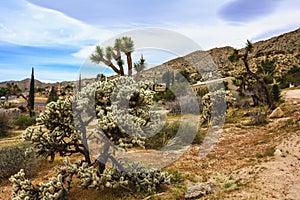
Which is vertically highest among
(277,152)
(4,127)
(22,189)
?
(277,152)

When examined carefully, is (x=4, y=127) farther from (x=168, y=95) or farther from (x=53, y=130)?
(x=168, y=95)

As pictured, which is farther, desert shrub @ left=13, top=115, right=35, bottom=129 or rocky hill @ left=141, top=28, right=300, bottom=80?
rocky hill @ left=141, top=28, right=300, bottom=80

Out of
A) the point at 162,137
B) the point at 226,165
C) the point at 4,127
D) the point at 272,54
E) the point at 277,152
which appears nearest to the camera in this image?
the point at 226,165

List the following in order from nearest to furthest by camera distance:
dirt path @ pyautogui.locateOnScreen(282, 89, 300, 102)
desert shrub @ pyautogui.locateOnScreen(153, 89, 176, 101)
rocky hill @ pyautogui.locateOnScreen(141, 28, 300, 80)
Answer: dirt path @ pyautogui.locateOnScreen(282, 89, 300, 102) < desert shrub @ pyautogui.locateOnScreen(153, 89, 176, 101) < rocky hill @ pyautogui.locateOnScreen(141, 28, 300, 80)

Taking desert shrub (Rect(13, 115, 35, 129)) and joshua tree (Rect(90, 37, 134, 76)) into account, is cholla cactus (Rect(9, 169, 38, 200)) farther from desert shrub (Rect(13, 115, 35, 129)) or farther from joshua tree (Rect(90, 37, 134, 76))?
desert shrub (Rect(13, 115, 35, 129))

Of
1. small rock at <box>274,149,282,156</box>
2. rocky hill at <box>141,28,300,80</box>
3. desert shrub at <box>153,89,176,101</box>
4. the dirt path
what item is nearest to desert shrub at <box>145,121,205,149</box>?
small rock at <box>274,149,282,156</box>

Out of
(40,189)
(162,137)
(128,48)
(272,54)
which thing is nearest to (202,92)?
(128,48)

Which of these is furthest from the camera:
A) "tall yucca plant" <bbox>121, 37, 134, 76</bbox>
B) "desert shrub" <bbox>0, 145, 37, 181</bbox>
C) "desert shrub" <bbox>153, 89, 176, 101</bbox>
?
"desert shrub" <bbox>153, 89, 176, 101</bbox>

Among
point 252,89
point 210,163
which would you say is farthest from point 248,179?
point 252,89

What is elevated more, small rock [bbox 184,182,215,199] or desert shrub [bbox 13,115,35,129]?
small rock [bbox 184,182,215,199]

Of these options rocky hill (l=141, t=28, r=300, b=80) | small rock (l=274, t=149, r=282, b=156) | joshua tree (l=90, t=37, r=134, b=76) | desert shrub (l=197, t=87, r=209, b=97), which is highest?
rocky hill (l=141, t=28, r=300, b=80)

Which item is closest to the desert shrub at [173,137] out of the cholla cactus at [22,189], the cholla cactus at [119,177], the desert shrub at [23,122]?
the cholla cactus at [119,177]

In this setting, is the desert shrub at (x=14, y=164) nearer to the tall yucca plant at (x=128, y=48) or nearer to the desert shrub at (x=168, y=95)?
the tall yucca plant at (x=128, y=48)

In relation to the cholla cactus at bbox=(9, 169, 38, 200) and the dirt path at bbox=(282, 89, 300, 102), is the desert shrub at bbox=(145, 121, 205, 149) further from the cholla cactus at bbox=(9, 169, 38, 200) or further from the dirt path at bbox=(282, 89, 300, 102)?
the dirt path at bbox=(282, 89, 300, 102)
